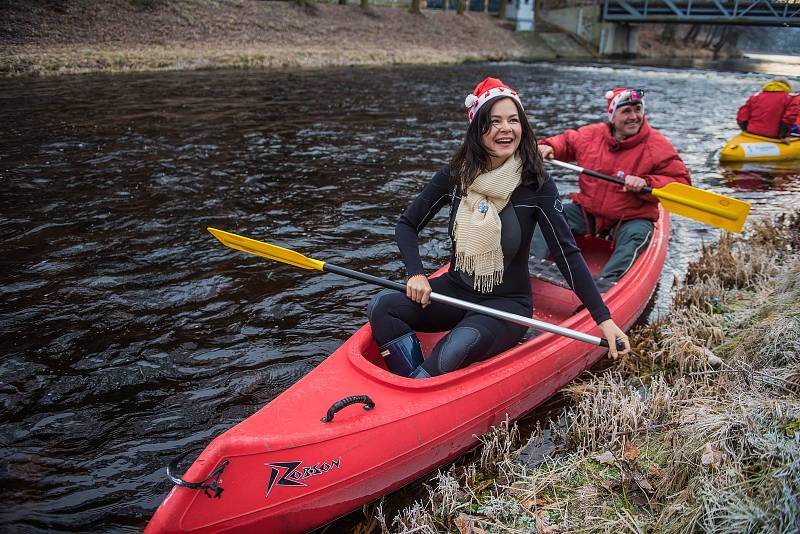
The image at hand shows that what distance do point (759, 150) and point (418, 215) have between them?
8637 mm

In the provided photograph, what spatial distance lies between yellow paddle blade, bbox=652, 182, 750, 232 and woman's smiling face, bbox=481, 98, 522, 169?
7.54 feet

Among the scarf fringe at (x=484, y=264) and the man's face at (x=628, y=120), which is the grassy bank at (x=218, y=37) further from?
the scarf fringe at (x=484, y=264)

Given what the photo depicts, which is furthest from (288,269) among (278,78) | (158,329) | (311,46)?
(311,46)

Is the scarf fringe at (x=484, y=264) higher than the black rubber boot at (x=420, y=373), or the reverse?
the scarf fringe at (x=484, y=264)

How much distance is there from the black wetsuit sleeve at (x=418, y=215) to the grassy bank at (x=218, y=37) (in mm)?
15186

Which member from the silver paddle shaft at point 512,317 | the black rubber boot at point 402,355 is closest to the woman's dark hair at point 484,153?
the silver paddle shaft at point 512,317

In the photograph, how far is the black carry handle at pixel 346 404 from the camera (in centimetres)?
274

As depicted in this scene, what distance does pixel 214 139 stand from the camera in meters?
9.82

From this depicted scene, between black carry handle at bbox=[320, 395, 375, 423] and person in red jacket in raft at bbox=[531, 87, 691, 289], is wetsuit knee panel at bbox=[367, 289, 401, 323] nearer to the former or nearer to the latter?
black carry handle at bbox=[320, 395, 375, 423]

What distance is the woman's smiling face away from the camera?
3074 millimetres

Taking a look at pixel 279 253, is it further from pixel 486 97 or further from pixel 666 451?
pixel 666 451

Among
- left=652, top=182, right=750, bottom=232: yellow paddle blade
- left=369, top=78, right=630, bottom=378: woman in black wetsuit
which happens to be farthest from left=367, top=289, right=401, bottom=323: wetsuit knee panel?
left=652, top=182, right=750, bottom=232: yellow paddle blade

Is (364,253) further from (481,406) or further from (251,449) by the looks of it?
(251,449)

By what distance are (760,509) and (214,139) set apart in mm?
9427
